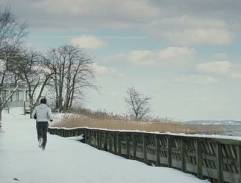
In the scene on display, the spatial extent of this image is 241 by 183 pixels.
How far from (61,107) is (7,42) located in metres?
45.4

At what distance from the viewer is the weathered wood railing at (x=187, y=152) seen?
1128 centimetres

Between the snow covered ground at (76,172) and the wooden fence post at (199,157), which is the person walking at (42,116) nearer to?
the snow covered ground at (76,172)

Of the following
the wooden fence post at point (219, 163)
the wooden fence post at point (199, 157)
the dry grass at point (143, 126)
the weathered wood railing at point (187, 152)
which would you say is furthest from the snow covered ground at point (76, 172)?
the dry grass at point (143, 126)

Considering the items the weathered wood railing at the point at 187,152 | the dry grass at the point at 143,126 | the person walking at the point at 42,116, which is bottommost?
the weathered wood railing at the point at 187,152

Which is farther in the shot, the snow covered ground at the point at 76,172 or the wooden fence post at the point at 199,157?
the wooden fence post at the point at 199,157

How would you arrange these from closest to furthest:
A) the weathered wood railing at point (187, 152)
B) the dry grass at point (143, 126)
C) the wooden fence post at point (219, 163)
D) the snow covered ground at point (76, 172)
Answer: the weathered wood railing at point (187, 152) → the wooden fence post at point (219, 163) → the snow covered ground at point (76, 172) → the dry grass at point (143, 126)

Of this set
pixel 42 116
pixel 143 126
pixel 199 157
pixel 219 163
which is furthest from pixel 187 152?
pixel 143 126

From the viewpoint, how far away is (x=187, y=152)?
13.9 m

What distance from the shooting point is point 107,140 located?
79.7ft

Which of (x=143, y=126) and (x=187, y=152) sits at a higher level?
(x=143, y=126)

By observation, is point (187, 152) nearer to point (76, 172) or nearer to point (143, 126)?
point (76, 172)

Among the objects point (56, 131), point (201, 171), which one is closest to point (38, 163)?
point (201, 171)

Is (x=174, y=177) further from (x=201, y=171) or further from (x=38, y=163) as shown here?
(x=38, y=163)

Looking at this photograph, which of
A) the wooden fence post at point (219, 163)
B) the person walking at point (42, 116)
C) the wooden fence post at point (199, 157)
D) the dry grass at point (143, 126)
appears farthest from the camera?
the dry grass at point (143, 126)
